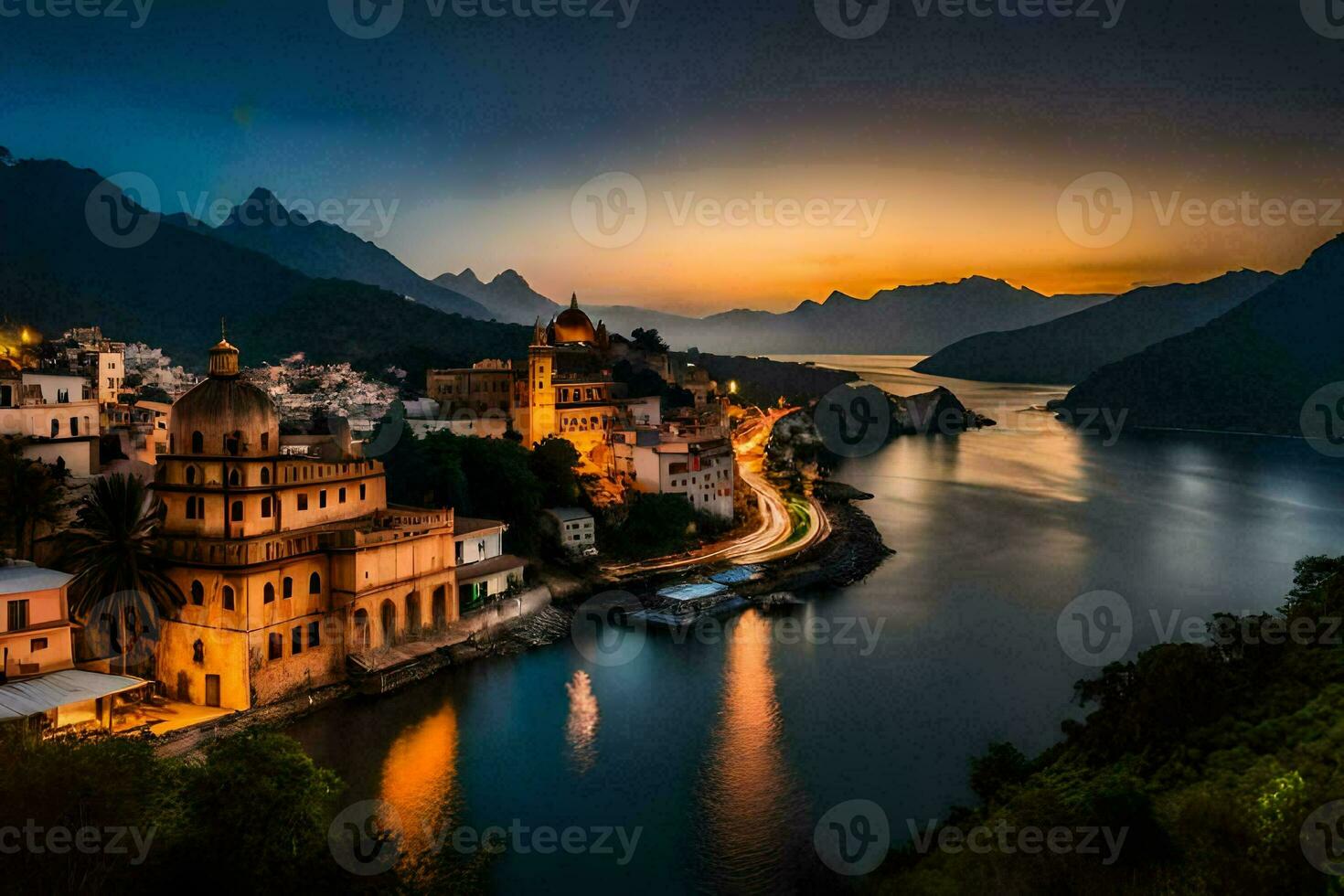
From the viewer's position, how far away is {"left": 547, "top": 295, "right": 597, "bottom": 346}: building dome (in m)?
42.0

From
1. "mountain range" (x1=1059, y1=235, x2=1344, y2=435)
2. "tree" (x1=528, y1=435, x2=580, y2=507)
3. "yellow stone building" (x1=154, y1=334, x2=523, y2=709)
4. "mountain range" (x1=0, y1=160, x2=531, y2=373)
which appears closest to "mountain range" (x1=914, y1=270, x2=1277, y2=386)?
"mountain range" (x1=1059, y1=235, x2=1344, y2=435)

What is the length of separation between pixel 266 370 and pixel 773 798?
35.7 meters

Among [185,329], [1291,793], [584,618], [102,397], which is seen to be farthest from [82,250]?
[1291,793]

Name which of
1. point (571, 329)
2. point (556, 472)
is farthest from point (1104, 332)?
point (556, 472)

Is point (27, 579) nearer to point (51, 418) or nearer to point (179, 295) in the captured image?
point (51, 418)

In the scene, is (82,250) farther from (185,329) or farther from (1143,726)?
(1143,726)

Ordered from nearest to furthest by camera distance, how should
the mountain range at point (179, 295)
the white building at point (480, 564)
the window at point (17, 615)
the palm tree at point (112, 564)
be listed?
the window at point (17, 615) → the palm tree at point (112, 564) → the white building at point (480, 564) → the mountain range at point (179, 295)

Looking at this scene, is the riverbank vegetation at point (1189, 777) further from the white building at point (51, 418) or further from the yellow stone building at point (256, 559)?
the white building at point (51, 418)

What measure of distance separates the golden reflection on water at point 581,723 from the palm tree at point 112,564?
7479 millimetres

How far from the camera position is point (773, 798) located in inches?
547

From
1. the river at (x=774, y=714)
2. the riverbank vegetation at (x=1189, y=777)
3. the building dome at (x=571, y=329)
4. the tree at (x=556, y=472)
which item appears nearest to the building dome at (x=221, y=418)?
the river at (x=774, y=714)

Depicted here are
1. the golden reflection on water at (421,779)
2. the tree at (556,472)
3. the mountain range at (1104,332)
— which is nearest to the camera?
the golden reflection on water at (421,779)

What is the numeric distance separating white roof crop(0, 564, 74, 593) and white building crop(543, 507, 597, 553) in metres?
12.9

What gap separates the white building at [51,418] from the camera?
57.4ft
